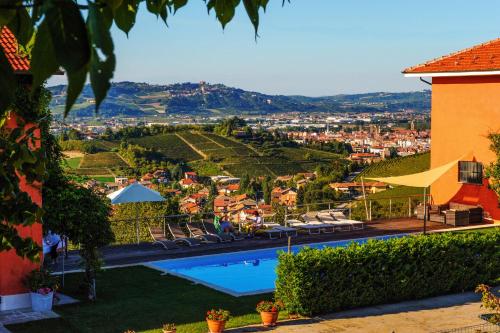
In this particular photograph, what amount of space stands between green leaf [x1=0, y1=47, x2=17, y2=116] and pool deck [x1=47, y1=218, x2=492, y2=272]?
13838 mm

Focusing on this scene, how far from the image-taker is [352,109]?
14625 cm

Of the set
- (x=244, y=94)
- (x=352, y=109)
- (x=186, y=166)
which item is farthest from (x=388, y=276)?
(x=352, y=109)

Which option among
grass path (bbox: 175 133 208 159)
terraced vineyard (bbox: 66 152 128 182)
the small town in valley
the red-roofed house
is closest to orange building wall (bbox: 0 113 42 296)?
the small town in valley

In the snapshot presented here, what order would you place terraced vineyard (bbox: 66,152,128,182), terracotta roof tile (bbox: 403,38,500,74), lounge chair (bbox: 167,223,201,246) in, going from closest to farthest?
lounge chair (bbox: 167,223,201,246)
terracotta roof tile (bbox: 403,38,500,74)
terraced vineyard (bbox: 66,152,128,182)

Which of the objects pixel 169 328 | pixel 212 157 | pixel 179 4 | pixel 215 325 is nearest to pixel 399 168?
pixel 215 325

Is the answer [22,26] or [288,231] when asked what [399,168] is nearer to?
[288,231]

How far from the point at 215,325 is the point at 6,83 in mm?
9325

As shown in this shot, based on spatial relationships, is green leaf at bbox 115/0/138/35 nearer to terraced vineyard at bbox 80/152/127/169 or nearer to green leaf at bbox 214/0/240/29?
green leaf at bbox 214/0/240/29

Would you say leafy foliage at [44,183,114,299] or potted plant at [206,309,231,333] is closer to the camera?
potted plant at [206,309,231,333]

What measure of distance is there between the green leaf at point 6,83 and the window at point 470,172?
20607 millimetres

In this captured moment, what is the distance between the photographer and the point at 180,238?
17906mm

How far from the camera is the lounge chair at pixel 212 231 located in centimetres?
1853

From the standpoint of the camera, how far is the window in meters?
20.5

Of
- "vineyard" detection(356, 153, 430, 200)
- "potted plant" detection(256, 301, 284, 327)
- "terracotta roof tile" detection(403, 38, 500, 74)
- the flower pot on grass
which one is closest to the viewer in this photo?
"potted plant" detection(256, 301, 284, 327)
